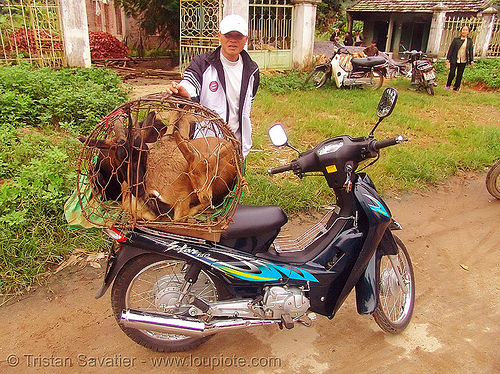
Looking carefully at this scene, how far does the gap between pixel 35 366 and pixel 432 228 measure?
3.51m

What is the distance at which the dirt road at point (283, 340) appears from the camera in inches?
92.0

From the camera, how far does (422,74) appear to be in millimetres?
9969

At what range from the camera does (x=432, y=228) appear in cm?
398

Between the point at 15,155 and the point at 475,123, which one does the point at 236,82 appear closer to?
the point at 15,155

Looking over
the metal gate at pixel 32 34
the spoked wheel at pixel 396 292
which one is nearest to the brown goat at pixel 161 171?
the spoked wheel at pixel 396 292

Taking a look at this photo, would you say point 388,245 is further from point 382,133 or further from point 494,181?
point 382,133

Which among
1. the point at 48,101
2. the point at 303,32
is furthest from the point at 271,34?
the point at 48,101

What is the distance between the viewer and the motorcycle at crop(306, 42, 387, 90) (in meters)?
9.59

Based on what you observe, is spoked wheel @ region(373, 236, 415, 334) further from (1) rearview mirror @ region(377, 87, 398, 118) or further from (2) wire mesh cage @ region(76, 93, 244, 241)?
(2) wire mesh cage @ region(76, 93, 244, 241)


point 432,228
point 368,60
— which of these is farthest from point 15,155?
point 368,60

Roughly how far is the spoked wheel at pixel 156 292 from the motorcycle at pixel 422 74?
944 cm

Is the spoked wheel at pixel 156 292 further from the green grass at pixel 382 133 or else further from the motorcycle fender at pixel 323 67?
the motorcycle fender at pixel 323 67

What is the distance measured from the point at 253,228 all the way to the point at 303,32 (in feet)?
30.9

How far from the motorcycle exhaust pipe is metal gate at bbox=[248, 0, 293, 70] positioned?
8827 millimetres
